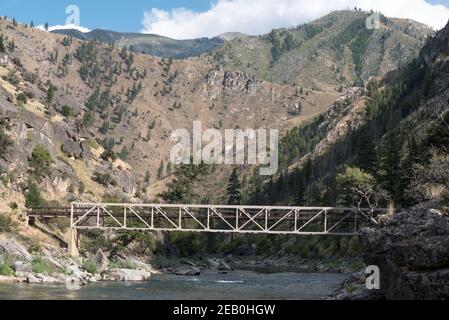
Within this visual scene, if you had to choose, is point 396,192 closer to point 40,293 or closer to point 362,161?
point 362,161

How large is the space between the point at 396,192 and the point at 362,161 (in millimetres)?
23597

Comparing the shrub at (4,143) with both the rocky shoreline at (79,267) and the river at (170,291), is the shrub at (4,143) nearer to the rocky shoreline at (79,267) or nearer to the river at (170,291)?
the rocky shoreline at (79,267)

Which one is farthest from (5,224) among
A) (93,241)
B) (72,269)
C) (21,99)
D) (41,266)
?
(21,99)

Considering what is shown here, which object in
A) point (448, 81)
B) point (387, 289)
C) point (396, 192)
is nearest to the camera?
point (387, 289)

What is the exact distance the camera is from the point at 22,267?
177 ft

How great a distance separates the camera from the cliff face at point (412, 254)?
88.8 feet

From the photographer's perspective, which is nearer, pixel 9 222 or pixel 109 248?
pixel 9 222

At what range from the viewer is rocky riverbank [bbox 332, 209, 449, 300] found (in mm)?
27094

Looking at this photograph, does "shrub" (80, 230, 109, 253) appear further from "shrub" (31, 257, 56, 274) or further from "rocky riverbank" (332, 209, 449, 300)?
"rocky riverbank" (332, 209, 449, 300)

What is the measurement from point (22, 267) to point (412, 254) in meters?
36.9

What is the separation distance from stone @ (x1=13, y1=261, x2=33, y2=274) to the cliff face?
3273 cm

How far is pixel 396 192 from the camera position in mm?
94812

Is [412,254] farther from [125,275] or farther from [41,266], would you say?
[125,275]
